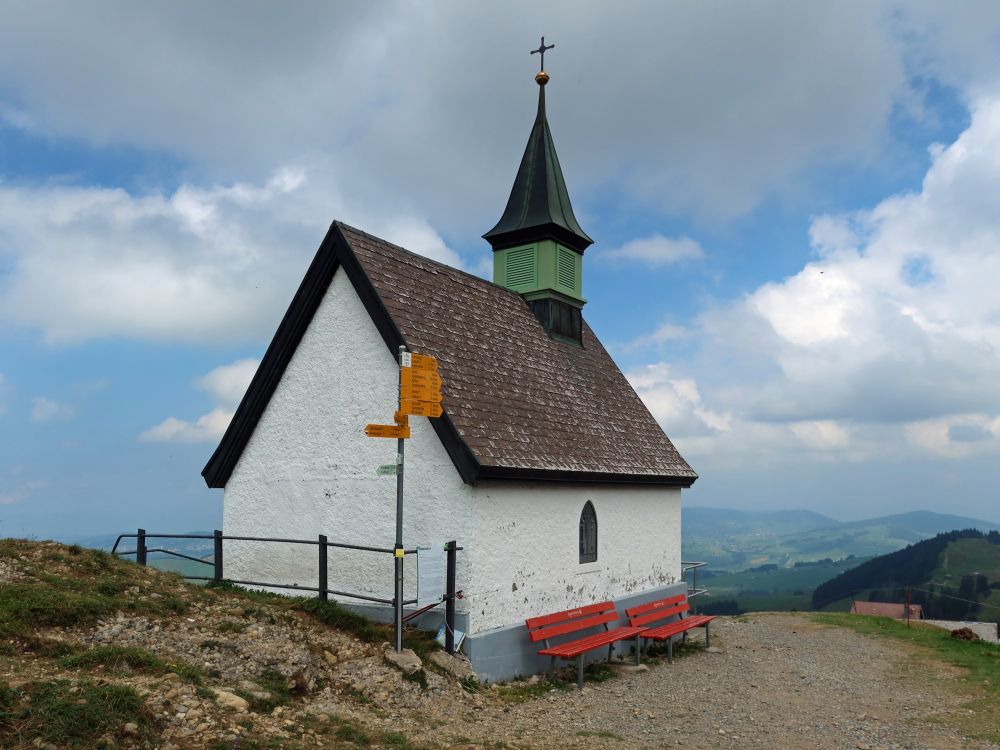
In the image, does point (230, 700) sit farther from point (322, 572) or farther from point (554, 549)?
point (554, 549)

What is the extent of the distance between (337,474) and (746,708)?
7494 mm

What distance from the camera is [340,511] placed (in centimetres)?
1316

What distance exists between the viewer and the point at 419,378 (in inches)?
421

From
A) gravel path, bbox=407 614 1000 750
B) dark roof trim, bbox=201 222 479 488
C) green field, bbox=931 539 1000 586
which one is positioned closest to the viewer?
gravel path, bbox=407 614 1000 750

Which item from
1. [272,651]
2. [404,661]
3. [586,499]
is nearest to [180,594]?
[272,651]

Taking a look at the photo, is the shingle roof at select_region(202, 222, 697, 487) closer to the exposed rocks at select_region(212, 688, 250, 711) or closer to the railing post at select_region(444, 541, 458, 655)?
the railing post at select_region(444, 541, 458, 655)

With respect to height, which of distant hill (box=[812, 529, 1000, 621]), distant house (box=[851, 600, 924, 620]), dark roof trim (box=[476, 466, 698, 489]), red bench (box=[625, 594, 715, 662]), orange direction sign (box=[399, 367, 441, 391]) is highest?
orange direction sign (box=[399, 367, 441, 391])

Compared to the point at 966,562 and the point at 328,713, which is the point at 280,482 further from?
the point at 966,562

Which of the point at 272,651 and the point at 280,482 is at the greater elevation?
the point at 280,482

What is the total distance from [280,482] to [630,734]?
7.85 m

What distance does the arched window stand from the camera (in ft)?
47.7

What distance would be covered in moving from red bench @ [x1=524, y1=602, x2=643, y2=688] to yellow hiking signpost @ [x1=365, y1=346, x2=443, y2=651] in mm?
2696

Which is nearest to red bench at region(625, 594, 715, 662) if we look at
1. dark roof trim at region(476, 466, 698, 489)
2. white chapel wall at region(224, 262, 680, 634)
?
white chapel wall at region(224, 262, 680, 634)

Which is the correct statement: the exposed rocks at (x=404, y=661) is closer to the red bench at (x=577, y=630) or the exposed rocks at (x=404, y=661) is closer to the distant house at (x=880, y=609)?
the red bench at (x=577, y=630)
